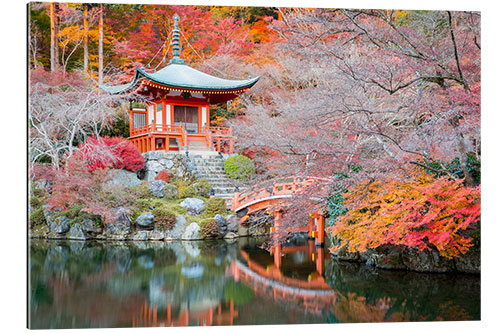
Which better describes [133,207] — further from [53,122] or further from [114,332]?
[114,332]

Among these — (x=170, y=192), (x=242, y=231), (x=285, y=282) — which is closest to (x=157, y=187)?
(x=170, y=192)

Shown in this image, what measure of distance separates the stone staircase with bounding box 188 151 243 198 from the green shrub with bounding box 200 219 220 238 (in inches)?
45.0

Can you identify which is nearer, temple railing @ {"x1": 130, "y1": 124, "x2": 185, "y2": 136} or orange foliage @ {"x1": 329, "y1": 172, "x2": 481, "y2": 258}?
orange foliage @ {"x1": 329, "y1": 172, "x2": 481, "y2": 258}

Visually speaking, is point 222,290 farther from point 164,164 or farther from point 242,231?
point 164,164

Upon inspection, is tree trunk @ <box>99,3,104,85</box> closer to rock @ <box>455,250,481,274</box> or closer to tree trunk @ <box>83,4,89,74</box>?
tree trunk @ <box>83,4,89,74</box>

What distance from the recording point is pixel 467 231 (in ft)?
17.6

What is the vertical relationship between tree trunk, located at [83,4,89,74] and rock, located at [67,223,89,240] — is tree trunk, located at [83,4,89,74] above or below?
above

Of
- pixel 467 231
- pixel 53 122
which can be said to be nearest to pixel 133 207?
pixel 53 122

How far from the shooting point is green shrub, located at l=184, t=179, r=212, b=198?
9.86 m

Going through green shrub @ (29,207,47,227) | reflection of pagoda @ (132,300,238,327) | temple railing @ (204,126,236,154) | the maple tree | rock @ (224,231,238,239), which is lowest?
reflection of pagoda @ (132,300,238,327)

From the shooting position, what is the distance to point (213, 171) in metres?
11.0

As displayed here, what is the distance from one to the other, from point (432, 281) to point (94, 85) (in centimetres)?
808

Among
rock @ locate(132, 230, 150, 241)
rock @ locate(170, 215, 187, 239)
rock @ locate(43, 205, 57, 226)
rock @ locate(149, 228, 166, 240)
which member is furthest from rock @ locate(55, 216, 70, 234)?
rock @ locate(170, 215, 187, 239)

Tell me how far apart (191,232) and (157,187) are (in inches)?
58.4
